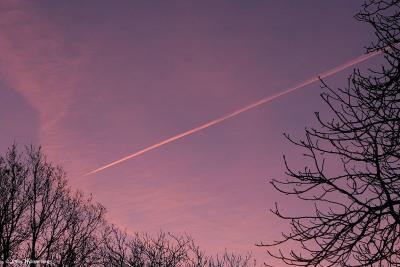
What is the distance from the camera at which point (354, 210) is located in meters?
5.36

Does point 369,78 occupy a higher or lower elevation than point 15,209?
lower

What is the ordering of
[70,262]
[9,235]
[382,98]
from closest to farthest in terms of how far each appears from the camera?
1. [382,98]
2. [9,235]
3. [70,262]

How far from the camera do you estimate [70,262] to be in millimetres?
23391

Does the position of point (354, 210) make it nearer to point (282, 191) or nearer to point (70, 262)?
point (282, 191)

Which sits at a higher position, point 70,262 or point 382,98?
point 70,262

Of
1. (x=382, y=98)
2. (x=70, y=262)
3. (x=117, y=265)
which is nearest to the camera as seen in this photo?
(x=382, y=98)

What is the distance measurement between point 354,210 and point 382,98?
1.38 m

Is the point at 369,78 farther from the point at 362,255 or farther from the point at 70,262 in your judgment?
the point at 70,262

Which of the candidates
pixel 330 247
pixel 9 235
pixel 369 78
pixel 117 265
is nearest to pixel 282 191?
pixel 330 247

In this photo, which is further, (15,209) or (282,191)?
(15,209)

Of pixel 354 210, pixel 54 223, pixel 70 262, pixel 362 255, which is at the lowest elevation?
pixel 362 255

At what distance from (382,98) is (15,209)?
20245 mm

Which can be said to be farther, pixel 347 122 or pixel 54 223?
pixel 54 223

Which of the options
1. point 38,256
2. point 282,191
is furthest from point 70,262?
point 282,191
